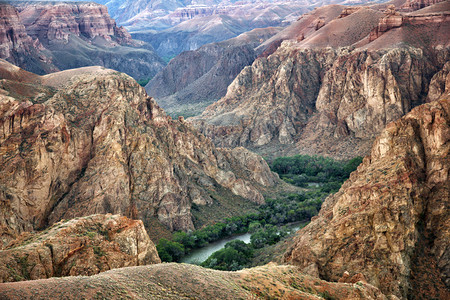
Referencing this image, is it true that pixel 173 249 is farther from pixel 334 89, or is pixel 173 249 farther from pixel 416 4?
pixel 416 4

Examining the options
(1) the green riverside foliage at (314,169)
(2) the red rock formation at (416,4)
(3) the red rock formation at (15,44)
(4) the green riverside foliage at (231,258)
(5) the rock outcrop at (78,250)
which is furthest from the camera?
(3) the red rock formation at (15,44)

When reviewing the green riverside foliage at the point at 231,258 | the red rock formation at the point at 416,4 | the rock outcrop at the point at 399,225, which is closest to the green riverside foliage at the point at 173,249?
the green riverside foliage at the point at 231,258

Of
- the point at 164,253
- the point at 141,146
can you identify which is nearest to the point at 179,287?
the point at 164,253

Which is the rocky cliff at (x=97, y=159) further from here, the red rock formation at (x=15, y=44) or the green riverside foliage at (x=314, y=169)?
the red rock formation at (x=15, y=44)

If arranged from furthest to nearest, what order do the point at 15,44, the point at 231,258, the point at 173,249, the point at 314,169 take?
the point at 15,44
the point at 314,169
the point at 173,249
the point at 231,258

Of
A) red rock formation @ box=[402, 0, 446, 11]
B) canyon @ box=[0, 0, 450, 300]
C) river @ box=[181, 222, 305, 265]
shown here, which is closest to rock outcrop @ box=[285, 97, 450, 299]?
canyon @ box=[0, 0, 450, 300]

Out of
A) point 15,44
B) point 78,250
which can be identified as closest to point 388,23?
point 78,250
